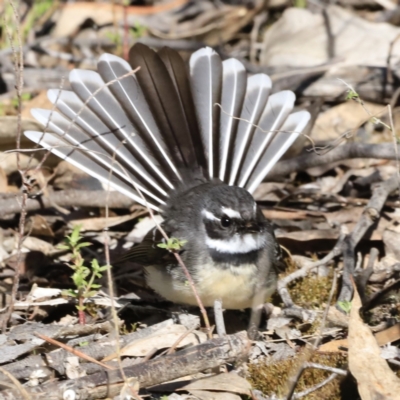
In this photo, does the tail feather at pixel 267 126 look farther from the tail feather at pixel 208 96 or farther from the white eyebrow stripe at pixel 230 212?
the white eyebrow stripe at pixel 230 212

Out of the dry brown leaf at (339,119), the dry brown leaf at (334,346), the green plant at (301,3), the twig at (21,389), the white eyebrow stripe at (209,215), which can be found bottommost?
the dry brown leaf at (334,346)

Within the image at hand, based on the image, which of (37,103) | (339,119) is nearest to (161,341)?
(37,103)

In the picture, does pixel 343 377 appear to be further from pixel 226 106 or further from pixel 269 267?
pixel 226 106

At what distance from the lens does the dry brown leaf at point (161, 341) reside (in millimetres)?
4875

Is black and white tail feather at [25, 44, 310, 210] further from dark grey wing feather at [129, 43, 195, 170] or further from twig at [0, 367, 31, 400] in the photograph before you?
twig at [0, 367, 31, 400]

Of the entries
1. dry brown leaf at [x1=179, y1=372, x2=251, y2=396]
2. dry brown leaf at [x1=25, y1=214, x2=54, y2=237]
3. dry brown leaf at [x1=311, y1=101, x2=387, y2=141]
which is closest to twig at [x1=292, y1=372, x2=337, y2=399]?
dry brown leaf at [x1=179, y1=372, x2=251, y2=396]

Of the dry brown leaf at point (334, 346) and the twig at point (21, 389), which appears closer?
the twig at point (21, 389)

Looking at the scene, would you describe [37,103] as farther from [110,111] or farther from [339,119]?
[339,119]

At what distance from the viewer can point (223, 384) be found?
4.59 meters

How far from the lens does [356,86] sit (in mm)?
7930

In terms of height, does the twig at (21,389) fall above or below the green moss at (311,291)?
above

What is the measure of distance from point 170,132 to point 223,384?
222 cm

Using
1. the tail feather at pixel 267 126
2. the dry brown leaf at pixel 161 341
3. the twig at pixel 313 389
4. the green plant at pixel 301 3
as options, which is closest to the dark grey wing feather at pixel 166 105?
the tail feather at pixel 267 126

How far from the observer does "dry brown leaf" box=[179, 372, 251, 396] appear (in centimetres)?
455
